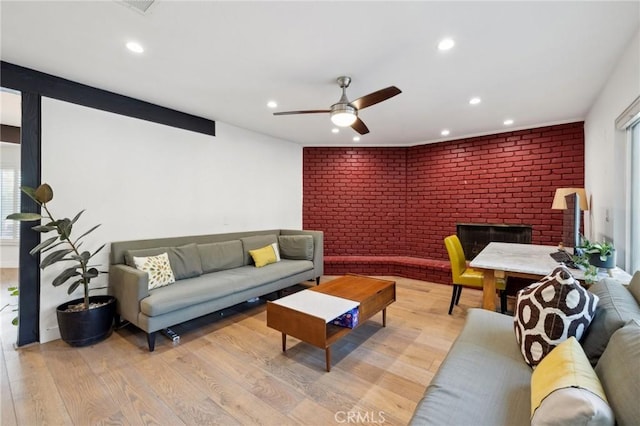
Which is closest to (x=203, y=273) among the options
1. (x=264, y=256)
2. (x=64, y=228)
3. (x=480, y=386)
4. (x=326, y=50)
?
(x=264, y=256)

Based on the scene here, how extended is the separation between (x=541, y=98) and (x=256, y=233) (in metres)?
4.10

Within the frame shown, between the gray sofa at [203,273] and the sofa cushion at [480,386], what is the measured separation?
2.27 metres

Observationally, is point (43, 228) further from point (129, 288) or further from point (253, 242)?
point (253, 242)

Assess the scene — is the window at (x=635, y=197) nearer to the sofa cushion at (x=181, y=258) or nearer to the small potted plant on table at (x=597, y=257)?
the small potted plant on table at (x=597, y=257)

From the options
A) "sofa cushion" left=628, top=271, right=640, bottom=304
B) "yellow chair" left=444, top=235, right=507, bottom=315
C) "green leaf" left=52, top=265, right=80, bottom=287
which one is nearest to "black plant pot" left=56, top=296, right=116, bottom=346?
"green leaf" left=52, top=265, right=80, bottom=287

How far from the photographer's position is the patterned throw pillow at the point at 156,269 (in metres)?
2.76

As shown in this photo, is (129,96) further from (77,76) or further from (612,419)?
(612,419)

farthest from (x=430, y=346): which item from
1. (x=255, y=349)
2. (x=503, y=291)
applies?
(x=255, y=349)

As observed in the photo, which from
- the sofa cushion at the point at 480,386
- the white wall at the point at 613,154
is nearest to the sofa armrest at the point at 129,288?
the sofa cushion at the point at 480,386

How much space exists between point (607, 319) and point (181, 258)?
353cm

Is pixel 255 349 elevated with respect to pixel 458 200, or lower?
lower

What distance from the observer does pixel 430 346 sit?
2529 millimetres

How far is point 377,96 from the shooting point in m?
2.30

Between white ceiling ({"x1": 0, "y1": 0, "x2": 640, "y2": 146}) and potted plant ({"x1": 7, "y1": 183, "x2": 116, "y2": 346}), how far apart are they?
4.18 feet
